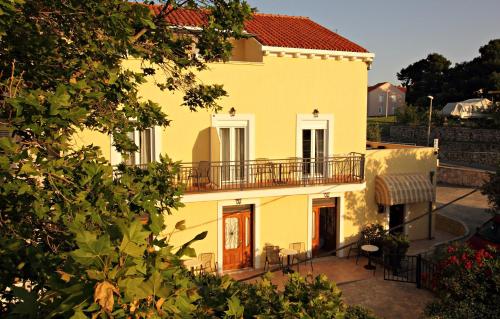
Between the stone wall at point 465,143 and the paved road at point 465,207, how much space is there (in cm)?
1050

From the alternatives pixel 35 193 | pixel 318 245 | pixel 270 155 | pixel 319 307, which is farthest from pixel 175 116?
pixel 319 307

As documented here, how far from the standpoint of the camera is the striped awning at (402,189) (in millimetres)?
18875

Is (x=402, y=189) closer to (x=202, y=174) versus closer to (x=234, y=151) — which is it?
(x=234, y=151)

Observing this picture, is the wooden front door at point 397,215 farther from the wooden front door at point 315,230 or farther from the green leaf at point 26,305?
the green leaf at point 26,305

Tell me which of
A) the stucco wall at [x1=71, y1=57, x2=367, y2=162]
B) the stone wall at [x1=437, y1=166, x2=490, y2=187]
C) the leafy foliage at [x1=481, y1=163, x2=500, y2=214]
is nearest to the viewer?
the stucco wall at [x1=71, y1=57, x2=367, y2=162]

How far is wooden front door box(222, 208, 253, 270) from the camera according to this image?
57.0ft

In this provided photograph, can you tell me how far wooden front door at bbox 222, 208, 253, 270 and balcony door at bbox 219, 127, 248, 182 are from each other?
163 centimetres

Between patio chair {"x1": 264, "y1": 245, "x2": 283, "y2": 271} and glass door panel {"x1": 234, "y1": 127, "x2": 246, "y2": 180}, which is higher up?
glass door panel {"x1": 234, "y1": 127, "x2": 246, "y2": 180}

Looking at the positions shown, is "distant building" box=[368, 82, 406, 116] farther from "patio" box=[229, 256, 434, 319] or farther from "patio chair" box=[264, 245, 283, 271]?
"patio chair" box=[264, 245, 283, 271]

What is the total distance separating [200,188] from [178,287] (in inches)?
497

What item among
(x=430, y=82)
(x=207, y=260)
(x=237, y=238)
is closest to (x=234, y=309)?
(x=207, y=260)

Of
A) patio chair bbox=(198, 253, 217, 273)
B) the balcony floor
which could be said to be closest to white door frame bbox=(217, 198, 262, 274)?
patio chair bbox=(198, 253, 217, 273)

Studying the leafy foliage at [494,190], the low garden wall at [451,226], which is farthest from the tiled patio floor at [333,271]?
the low garden wall at [451,226]

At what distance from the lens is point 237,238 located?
57.6 feet
